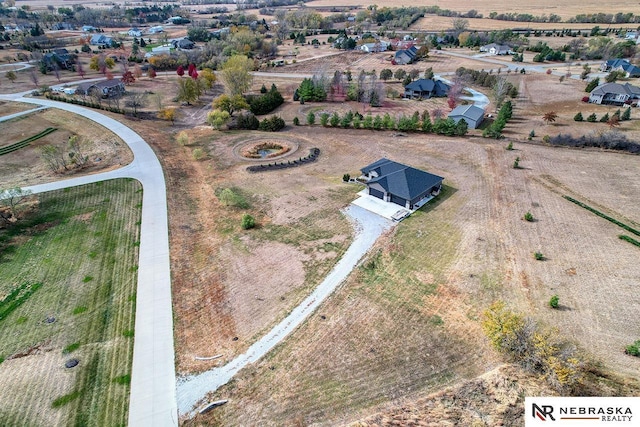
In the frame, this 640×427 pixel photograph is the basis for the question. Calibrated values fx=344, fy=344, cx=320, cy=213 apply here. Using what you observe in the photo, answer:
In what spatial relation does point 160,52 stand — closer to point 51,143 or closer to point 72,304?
point 51,143

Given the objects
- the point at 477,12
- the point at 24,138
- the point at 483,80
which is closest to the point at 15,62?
the point at 24,138

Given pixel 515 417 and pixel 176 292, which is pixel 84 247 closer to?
pixel 176 292

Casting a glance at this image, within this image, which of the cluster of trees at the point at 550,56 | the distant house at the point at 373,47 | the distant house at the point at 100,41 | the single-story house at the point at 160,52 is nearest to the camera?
the cluster of trees at the point at 550,56

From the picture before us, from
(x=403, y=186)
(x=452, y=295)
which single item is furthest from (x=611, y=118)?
(x=452, y=295)

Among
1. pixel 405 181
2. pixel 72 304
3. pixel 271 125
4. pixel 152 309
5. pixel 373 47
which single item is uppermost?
pixel 373 47

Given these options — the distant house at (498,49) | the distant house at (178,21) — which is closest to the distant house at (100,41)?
the distant house at (178,21)

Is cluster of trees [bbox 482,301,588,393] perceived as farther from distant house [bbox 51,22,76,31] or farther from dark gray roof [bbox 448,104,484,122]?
distant house [bbox 51,22,76,31]

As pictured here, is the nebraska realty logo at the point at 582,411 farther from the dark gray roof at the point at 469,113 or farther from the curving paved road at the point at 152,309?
the dark gray roof at the point at 469,113
